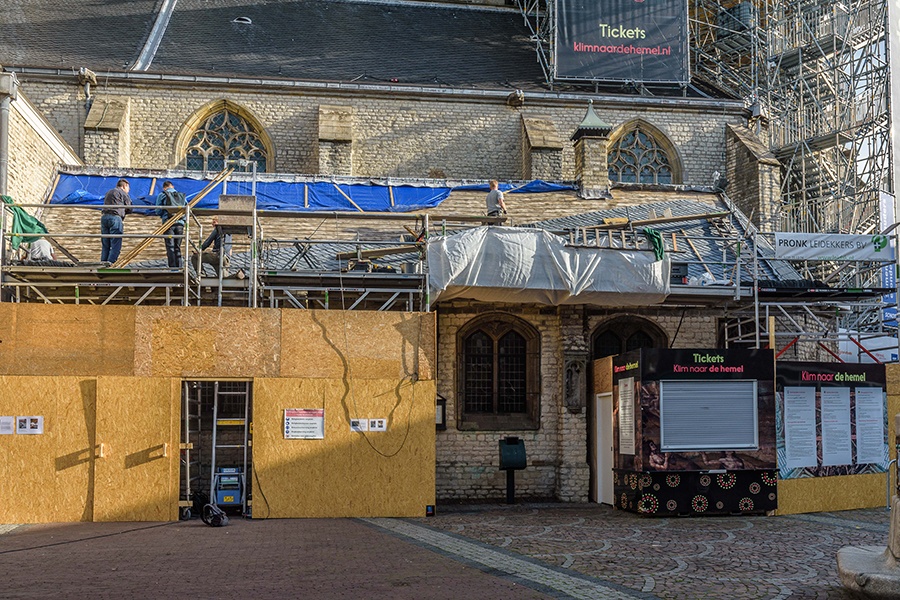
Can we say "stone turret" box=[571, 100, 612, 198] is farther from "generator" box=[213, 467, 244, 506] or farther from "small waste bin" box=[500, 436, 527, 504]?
"generator" box=[213, 467, 244, 506]

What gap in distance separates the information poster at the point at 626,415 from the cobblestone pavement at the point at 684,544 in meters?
1.03

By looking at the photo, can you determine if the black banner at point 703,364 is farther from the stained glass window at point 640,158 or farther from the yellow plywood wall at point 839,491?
the stained glass window at point 640,158

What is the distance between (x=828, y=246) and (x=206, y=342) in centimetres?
1136

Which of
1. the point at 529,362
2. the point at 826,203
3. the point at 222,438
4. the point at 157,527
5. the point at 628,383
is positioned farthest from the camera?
the point at 826,203

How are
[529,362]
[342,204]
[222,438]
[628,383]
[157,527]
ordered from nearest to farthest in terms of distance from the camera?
[157,527] < [628,383] < [222,438] < [529,362] < [342,204]

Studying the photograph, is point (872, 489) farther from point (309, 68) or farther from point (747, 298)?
point (309, 68)

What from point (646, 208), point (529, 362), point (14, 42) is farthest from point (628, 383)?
point (14, 42)

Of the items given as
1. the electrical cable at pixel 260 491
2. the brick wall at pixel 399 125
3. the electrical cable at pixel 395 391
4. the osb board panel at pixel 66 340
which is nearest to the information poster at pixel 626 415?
the electrical cable at pixel 395 391

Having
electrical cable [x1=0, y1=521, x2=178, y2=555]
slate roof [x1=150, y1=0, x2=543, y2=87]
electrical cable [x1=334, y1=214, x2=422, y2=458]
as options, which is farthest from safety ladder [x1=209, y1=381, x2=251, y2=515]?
slate roof [x1=150, y1=0, x2=543, y2=87]

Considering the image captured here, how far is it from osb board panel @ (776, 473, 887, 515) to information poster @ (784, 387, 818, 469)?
1.03ft

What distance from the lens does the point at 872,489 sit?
1648 centimetres

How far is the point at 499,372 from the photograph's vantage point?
18.9 meters

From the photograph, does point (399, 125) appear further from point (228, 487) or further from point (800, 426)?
point (800, 426)

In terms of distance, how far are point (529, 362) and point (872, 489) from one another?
6036 millimetres
